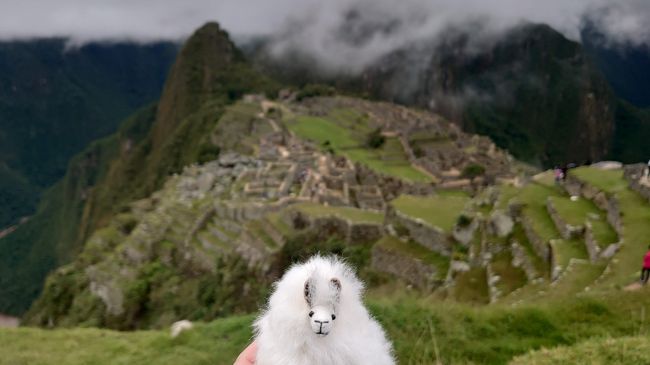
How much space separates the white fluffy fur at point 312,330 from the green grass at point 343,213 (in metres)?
17.1

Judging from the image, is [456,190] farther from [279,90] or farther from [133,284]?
[279,90]

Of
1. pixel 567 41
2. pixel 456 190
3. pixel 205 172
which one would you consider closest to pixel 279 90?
pixel 205 172

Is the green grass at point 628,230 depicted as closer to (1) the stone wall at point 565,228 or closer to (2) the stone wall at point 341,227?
(1) the stone wall at point 565,228

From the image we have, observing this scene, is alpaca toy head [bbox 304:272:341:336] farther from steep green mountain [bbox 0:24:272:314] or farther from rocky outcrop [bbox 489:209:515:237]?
steep green mountain [bbox 0:24:272:314]

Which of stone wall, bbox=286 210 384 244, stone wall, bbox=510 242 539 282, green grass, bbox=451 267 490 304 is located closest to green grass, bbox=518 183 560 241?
stone wall, bbox=510 242 539 282

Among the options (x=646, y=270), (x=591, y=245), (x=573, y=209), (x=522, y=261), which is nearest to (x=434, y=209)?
(x=573, y=209)

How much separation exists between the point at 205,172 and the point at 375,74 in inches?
4572

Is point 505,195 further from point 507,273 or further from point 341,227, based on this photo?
point 341,227

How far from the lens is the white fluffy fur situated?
110 inches

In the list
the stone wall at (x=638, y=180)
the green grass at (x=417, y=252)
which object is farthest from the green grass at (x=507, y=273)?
the stone wall at (x=638, y=180)

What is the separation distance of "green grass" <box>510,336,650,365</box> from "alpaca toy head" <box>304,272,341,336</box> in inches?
119

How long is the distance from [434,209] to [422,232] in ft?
5.62

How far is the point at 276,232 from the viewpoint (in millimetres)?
21969

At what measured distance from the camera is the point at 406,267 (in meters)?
15.7
